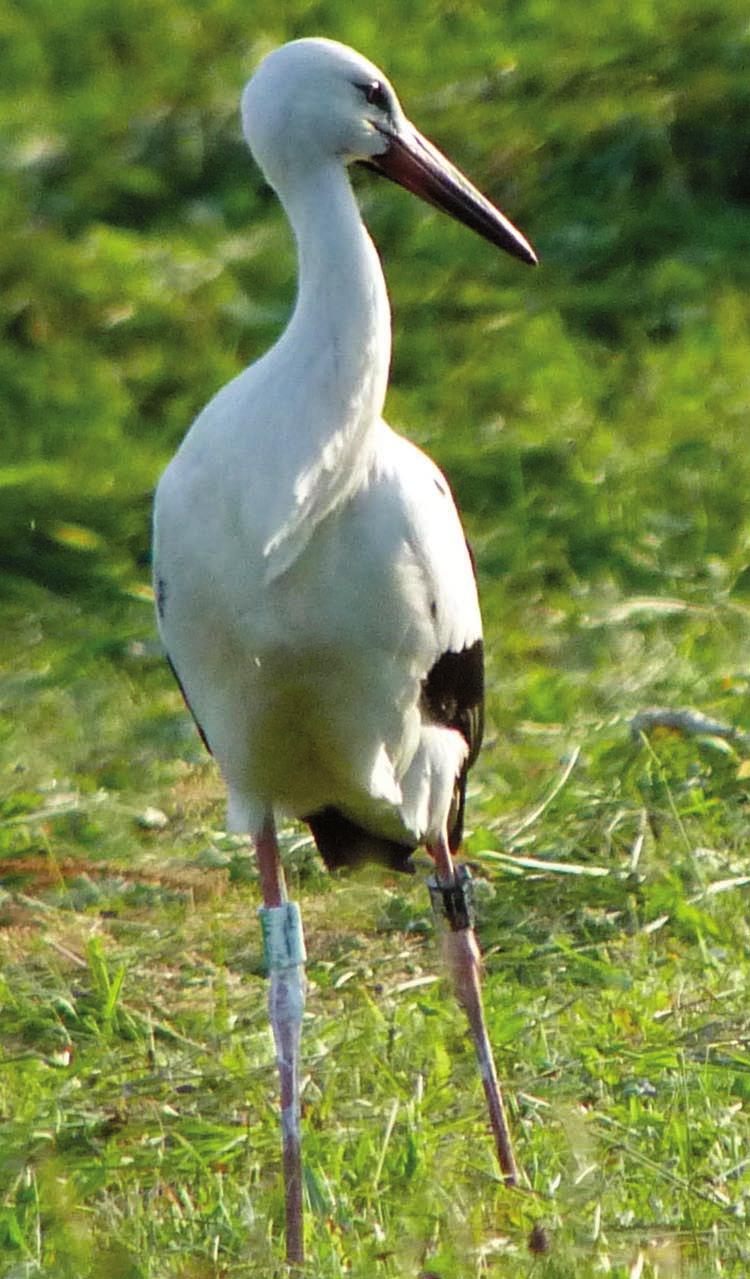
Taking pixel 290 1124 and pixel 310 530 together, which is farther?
pixel 290 1124

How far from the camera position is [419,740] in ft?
12.1

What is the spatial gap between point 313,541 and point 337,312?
30 centimetres

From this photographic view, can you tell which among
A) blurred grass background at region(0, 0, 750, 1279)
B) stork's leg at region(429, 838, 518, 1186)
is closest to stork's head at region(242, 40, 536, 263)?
stork's leg at region(429, 838, 518, 1186)

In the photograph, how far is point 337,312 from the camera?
3.13m

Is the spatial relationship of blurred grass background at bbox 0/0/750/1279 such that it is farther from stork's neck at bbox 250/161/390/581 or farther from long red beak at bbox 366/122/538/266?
long red beak at bbox 366/122/538/266

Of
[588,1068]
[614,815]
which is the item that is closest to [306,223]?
[588,1068]

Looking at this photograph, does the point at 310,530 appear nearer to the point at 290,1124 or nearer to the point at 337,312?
the point at 337,312

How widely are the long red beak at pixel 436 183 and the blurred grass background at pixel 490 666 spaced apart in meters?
1.20

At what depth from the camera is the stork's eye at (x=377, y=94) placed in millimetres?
3262

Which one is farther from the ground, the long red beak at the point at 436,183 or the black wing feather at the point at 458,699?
the long red beak at the point at 436,183

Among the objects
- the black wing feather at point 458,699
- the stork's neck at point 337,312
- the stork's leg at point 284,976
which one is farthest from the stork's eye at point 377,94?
the stork's leg at point 284,976

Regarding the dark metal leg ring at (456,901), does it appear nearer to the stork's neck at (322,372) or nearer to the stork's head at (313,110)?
the stork's neck at (322,372)

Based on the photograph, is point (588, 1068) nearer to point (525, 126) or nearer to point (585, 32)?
point (525, 126)

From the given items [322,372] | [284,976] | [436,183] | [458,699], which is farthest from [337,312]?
[284,976]
